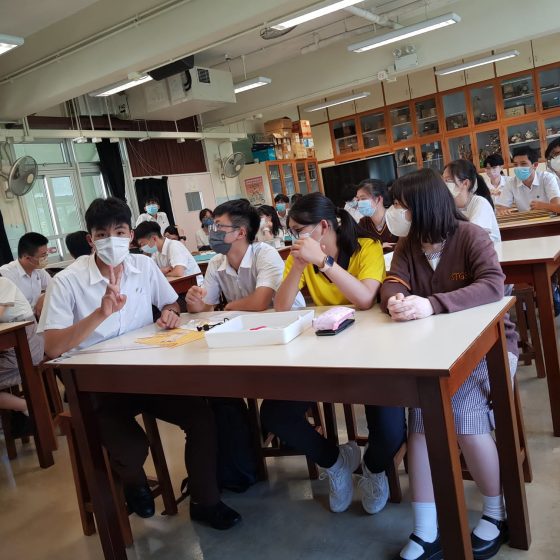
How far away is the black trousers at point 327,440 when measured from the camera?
1.89 metres

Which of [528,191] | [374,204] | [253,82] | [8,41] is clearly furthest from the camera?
[253,82]

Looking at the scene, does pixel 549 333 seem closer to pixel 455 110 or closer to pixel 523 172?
pixel 523 172

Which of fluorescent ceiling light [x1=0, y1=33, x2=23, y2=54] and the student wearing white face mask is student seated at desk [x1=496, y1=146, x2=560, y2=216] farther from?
fluorescent ceiling light [x1=0, y1=33, x2=23, y2=54]

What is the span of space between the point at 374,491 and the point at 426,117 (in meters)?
8.82

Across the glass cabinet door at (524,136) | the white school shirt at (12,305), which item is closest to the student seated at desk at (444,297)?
the white school shirt at (12,305)

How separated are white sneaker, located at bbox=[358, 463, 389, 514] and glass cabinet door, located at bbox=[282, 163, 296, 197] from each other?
27.3 ft

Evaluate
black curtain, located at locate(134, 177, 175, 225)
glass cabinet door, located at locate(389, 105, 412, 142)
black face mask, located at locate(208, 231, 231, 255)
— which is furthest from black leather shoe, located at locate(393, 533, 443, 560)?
glass cabinet door, located at locate(389, 105, 412, 142)

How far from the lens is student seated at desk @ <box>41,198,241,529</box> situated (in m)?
2.07

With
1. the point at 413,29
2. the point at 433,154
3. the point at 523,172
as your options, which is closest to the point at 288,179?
the point at 433,154

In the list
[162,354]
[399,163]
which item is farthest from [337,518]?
[399,163]

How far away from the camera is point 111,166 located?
7832 mm

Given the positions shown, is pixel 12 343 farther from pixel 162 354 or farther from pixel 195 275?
pixel 195 275

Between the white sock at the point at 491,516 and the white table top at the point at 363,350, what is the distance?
595 millimetres

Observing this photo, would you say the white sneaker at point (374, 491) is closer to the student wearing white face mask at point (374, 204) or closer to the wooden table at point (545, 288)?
the wooden table at point (545, 288)
